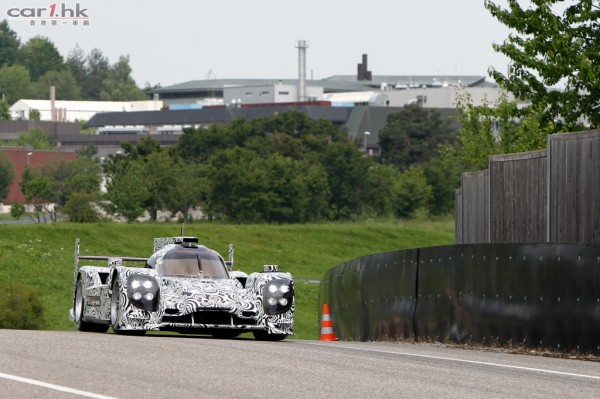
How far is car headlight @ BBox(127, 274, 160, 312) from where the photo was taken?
18.1m

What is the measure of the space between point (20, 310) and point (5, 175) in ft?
341

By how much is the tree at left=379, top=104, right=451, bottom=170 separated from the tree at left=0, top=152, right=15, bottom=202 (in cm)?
3789

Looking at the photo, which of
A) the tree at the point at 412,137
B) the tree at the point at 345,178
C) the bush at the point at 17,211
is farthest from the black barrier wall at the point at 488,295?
the tree at the point at 412,137

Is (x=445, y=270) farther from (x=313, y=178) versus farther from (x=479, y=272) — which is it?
(x=313, y=178)

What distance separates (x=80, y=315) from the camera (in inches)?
806

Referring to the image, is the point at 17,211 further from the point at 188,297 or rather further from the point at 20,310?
the point at 188,297

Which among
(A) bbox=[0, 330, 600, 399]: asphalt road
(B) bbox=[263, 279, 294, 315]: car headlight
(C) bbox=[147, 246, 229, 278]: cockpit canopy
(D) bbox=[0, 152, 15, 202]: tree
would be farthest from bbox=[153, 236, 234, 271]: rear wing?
(D) bbox=[0, 152, 15, 202]: tree

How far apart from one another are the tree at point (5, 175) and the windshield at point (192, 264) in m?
120

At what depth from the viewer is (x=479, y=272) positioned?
17.7 meters

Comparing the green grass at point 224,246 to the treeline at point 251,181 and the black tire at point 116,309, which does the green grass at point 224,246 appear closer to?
the treeline at point 251,181

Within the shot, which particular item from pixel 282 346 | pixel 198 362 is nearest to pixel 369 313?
pixel 282 346

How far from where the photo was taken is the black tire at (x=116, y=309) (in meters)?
18.3

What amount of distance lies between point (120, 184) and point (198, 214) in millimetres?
10772

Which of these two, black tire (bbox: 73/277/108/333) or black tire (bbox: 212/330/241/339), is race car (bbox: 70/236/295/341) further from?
black tire (bbox: 73/277/108/333)
